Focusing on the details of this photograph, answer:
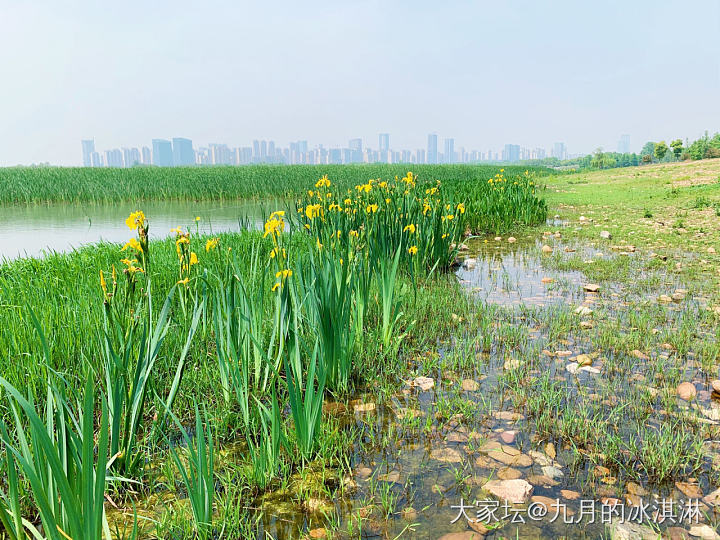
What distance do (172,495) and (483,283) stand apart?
401 cm

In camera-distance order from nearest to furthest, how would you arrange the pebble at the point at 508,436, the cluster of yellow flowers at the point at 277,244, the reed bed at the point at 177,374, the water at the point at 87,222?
the reed bed at the point at 177,374
the pebble at the point at 508,436
the cluster of yellow flowers at the point at 277,244
the water at the point at 87,222

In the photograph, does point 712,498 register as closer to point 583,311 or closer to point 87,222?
point 583,311

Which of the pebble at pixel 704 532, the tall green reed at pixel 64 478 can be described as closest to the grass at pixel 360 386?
the tall green reed at pixel 64 478

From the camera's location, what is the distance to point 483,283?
5.20 m

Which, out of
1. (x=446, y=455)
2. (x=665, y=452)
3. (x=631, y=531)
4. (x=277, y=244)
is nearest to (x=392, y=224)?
(x=277, y=244)

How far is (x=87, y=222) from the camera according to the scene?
1245cm

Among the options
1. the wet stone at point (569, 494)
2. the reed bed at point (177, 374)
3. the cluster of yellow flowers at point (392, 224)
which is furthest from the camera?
the cluster of yellow flowers at point (392, 224)

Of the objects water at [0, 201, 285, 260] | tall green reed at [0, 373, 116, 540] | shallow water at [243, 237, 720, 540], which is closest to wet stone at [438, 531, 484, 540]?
→ shallow water at [243, 237, 720, 540]

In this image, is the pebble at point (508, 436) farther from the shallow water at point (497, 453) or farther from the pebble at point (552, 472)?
the pebble at point (552, 472)

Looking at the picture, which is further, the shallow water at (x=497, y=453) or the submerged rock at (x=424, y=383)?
the submerged rock at (x=424, y=383)

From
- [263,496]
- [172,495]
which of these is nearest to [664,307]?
[263,496]

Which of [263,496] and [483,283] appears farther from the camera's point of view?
[483,283]

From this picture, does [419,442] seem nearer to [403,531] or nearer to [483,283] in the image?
[403,531]

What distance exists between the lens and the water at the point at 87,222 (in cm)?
894
